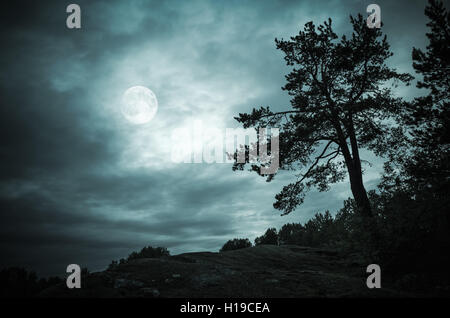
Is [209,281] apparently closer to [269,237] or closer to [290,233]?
[269,237]

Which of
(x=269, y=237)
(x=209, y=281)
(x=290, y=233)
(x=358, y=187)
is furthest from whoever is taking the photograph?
(x=290, y=233)

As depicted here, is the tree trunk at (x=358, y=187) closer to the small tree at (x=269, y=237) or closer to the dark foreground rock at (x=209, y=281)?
the dark foreground rock at (x=209, y=281)

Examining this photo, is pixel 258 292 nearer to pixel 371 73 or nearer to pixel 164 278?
pixel 164 278

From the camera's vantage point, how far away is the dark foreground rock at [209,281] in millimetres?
6289

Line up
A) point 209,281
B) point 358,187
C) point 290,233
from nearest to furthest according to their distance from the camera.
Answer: point 209,281
point 358,187
point 290,233

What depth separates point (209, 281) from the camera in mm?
7234

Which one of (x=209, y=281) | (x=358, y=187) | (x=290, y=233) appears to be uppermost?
(x=358, y=187)

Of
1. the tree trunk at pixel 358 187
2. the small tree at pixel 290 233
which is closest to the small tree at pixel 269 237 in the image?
the small tree at pixel 290 233

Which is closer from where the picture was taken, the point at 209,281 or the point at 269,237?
the point at 209,281

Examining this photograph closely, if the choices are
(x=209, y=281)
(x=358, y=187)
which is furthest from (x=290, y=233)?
(x=209, y=281)

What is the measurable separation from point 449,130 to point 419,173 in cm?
230

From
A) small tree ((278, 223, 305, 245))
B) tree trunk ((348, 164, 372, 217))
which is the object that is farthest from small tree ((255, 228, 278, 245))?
tree trunk ((348, 164, 372, 217))

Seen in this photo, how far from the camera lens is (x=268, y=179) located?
14172 mm
